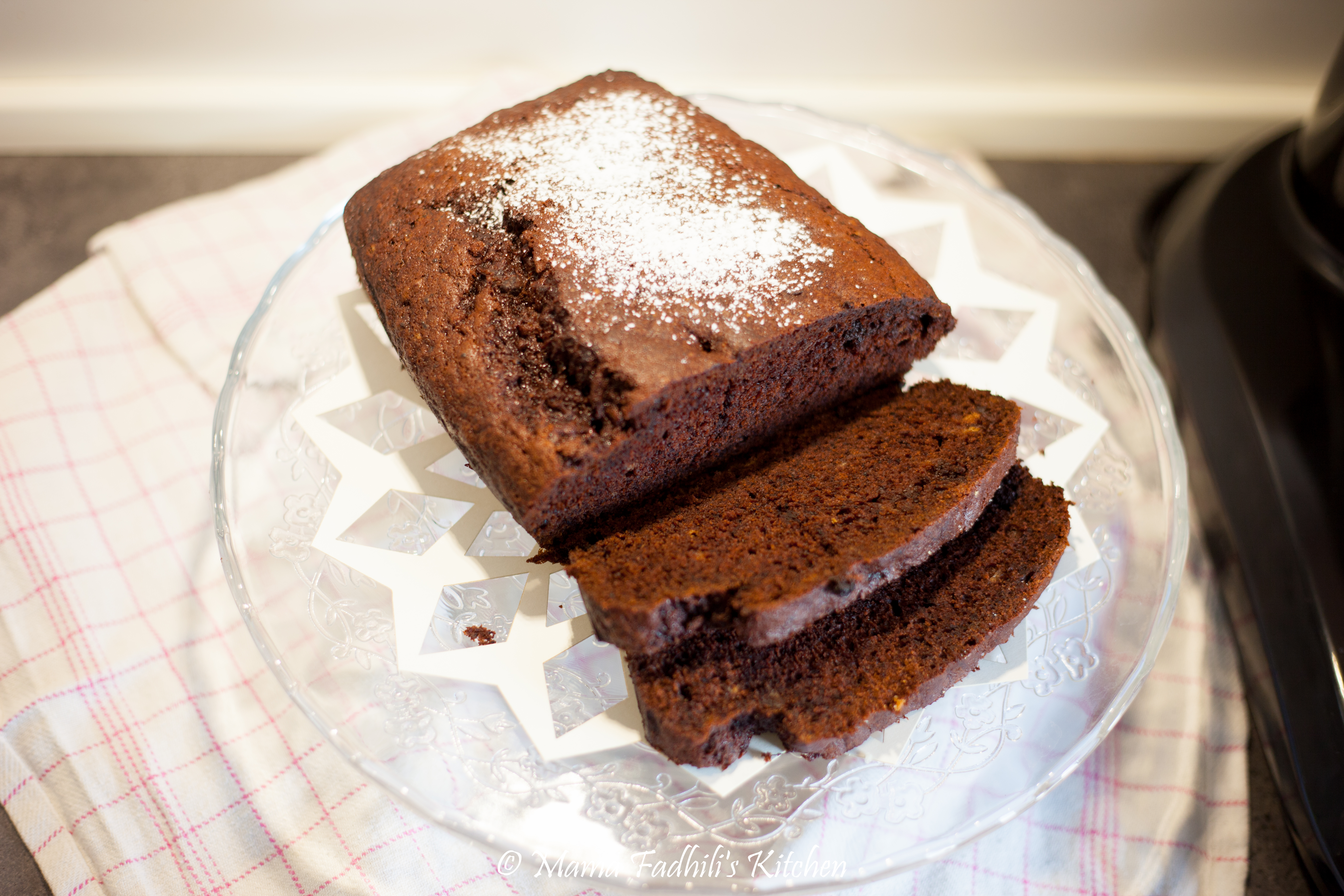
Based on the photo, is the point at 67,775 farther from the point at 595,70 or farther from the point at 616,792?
the point at 595,70

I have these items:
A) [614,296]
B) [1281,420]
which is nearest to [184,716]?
[614,296]

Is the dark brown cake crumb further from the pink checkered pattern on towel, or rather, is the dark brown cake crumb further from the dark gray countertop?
the dark gray countertop

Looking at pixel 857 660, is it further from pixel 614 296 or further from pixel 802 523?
pixel 614 296

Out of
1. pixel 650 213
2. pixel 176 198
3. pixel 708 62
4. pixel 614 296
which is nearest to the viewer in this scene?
pixel 614 296

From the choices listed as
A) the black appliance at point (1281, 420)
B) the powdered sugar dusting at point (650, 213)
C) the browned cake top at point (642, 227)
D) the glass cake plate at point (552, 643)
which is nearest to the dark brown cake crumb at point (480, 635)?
the glass cake plate at point (552, 643)

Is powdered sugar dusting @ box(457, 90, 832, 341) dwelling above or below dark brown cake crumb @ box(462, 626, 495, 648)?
above

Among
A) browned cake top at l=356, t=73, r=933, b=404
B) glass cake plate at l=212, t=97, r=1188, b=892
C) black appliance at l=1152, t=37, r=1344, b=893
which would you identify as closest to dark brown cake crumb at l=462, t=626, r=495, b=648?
glass cake plate at l=212, t=97, r=1188, b=892

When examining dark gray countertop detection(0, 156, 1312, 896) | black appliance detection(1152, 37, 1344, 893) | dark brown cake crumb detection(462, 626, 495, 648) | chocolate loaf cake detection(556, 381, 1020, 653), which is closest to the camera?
chocolate loaf cake detection(556, 381, 1020, 653)
